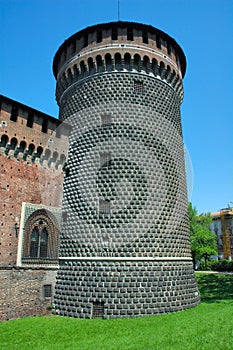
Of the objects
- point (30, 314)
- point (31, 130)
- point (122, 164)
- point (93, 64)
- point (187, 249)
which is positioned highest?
point (93, 64)

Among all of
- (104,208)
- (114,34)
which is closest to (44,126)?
(104,208)

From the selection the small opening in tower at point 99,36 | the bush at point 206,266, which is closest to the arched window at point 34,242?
the small opening in tower at point 99,36

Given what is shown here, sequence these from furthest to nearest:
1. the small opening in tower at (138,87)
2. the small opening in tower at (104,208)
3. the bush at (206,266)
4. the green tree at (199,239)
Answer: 1. the bush at (206,266)
2. the green tree at (199,239)
3. the small opening in tower at (138,87)
4. the small opening in tower at (104,208)

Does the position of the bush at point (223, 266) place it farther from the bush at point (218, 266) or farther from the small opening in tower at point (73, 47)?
the small opening in tower at point (73, 47)

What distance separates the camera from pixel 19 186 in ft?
52.3

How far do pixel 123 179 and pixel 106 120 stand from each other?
402cm

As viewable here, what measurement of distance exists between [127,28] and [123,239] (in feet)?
45.2

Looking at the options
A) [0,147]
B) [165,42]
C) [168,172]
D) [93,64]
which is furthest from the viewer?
[165,42]

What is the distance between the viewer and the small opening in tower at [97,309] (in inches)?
534

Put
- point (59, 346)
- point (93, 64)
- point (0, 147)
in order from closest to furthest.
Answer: point (59, 346) < point (0, 147) < point (93, 64)

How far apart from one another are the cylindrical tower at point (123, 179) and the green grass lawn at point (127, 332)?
112 cm

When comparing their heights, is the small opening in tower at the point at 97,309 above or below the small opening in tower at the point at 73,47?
below

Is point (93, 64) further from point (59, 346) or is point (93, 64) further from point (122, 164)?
point (59, 346)

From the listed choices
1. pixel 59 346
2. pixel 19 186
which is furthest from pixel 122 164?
pixel 59 346
